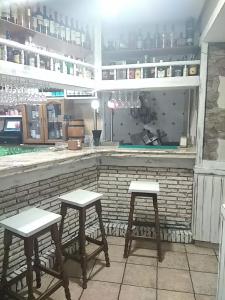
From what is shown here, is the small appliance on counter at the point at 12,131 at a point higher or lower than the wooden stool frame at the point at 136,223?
higher

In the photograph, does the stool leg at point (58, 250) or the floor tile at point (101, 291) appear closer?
the stool leg at point (58, 250)

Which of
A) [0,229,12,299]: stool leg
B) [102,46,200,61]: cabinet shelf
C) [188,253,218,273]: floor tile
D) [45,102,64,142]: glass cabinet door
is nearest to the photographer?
[0,229,12,299]: stool leg

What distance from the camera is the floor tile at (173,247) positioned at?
122 inches

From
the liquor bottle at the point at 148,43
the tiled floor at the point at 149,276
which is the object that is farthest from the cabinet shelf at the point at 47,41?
the tiled floor at the point at 149,276

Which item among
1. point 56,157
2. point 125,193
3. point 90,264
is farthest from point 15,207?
point 125,193

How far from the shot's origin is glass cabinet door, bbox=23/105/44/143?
16.4 feet

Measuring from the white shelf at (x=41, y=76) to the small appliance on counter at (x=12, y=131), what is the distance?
2317 millimetres

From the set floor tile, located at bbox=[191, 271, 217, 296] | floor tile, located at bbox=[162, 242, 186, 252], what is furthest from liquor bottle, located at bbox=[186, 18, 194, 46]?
floor tile, located at bbox=[191, 271, 217, 296]

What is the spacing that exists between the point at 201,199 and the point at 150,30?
2.78m

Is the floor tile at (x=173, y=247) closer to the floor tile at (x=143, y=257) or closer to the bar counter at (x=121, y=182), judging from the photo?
the bar counter at (x=121, y=182)

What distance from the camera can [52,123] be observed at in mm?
4852

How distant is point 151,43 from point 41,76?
1.96m

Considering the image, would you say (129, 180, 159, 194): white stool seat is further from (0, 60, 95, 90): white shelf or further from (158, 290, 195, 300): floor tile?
(0, 60, 95, 90): white shelf

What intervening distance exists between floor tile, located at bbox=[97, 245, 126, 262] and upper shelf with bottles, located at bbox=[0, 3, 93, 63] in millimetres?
2676
